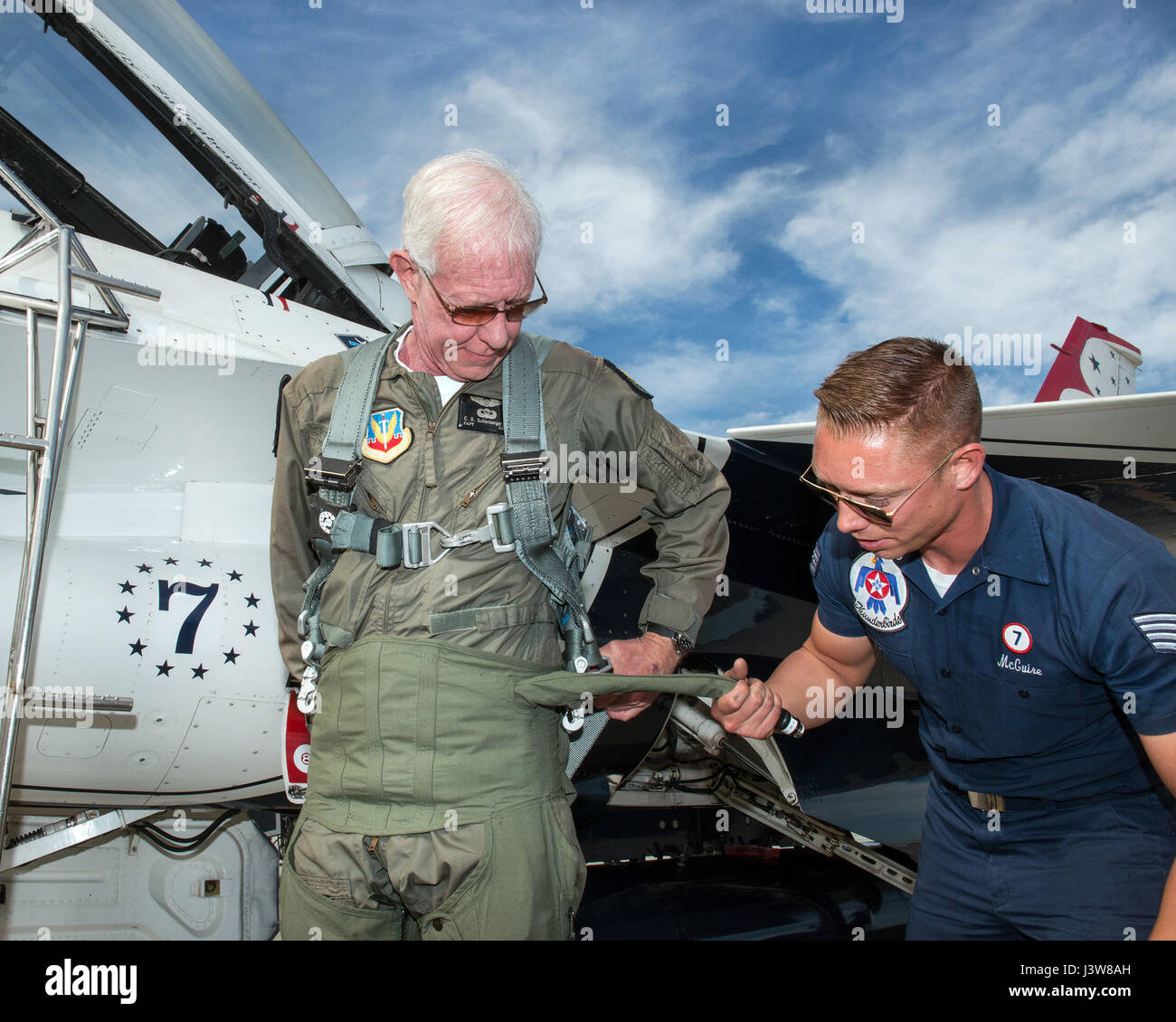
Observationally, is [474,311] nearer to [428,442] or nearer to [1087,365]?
[428,442]

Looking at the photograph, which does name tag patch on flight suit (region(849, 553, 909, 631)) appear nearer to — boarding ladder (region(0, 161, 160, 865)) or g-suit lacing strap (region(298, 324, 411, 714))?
g-suit lacing strap (region(298, 324, 411, 714))

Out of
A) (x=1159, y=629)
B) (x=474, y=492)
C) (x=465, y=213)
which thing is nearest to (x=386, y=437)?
(x=474, y=492)

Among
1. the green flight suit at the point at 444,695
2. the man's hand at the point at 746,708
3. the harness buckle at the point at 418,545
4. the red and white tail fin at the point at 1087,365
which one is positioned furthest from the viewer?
the red and white tail fin at the point at 1087,365

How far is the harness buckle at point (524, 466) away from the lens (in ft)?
4.99

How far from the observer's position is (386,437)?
161 cm

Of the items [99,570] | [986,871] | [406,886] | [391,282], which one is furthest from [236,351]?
[986,871]

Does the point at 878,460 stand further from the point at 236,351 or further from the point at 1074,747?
the point at 236,351

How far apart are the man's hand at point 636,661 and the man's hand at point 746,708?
0.13 metres

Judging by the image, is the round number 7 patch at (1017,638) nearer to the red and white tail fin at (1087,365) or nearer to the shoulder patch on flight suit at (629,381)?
the shoulder patch on flight suit at (629,381)

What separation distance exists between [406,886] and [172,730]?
146cm

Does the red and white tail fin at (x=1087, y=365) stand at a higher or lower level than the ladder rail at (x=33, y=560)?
higher

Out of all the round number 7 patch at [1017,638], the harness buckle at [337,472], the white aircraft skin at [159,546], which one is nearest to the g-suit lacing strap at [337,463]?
the harness buckle at [337,472]

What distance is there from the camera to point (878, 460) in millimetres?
1540

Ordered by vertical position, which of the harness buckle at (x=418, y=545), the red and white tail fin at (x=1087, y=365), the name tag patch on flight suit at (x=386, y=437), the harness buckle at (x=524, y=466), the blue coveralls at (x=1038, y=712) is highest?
the red and white tail fin at (x=1087, y=365)
